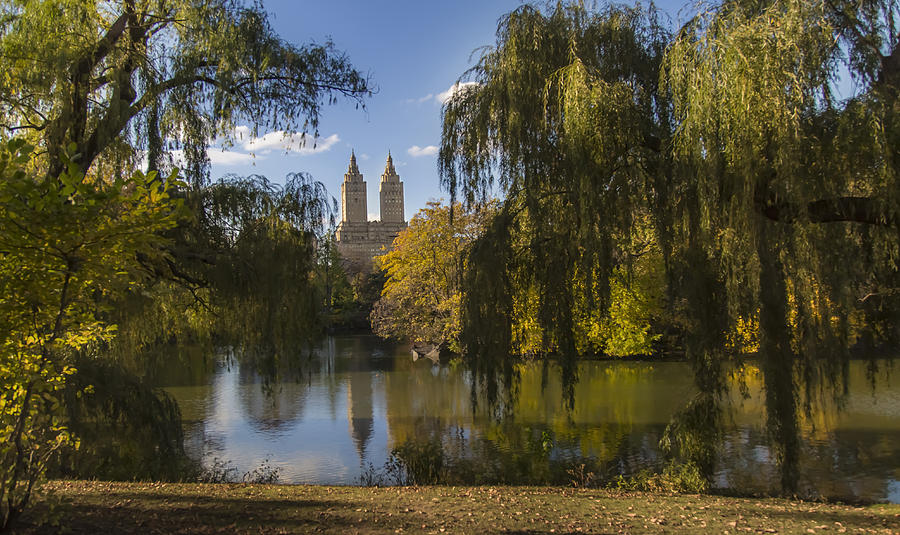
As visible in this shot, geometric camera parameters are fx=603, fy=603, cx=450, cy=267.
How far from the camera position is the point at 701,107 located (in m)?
6.05

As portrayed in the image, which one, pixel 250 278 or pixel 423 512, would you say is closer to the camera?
pixel 423 512

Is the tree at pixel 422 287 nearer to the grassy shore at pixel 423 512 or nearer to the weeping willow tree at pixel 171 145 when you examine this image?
the weeping willow tree at pixel 171 145

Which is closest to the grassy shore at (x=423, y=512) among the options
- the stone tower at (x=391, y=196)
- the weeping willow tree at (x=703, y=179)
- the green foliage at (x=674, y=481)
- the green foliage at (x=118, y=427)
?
the green foliage at (x=674, y=481)

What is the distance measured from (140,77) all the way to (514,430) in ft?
28.7

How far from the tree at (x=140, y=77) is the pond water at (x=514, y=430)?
130 inches

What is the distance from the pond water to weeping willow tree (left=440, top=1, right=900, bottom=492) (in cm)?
119

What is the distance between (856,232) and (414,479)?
6.46 metres

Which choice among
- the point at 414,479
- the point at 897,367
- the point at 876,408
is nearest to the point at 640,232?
the point at 414,479

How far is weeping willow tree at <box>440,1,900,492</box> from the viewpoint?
5770mm

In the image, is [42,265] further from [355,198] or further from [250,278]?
[355,198]

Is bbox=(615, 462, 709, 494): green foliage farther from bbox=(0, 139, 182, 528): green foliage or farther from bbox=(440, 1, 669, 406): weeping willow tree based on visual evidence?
bbox=(0, 139, 182, 528): green foliage

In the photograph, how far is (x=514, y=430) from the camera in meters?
11.9

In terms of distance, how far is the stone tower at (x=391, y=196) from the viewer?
102062mm

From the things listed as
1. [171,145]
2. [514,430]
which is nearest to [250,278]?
[171,145]
